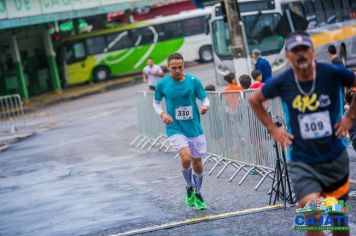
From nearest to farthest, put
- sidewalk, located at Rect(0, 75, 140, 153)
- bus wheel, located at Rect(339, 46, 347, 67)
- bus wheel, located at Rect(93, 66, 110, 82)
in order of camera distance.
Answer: sidewalk, located at Rect(0, 75, 140, 153)
bus wheel, located at Rect(339, 46, 347, 67)
bus wheel, located at Rect(93, 66, 110, 82)

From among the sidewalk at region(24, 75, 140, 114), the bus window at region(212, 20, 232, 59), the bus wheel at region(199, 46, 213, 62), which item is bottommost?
the sidewalk at region(24, 75, 140, 114)

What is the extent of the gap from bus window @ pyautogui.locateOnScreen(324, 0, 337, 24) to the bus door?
61.9ft

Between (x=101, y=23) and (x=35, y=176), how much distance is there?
34.8 meters

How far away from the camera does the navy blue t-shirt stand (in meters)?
6.10

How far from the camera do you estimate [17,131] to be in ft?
86.5

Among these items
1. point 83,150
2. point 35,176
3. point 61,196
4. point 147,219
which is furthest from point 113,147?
point 147,219

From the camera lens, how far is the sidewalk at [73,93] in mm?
37575

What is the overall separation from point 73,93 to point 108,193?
1103 inches

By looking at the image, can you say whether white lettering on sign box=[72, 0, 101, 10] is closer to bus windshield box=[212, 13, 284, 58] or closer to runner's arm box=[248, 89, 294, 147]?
bus windshield box=[212, 13, 284, 58]

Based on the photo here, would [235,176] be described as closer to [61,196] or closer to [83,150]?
[61,196]

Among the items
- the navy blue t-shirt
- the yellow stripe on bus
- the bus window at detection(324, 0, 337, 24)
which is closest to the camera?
the navy blue t-shirt

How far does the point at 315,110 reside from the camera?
612 centimetres

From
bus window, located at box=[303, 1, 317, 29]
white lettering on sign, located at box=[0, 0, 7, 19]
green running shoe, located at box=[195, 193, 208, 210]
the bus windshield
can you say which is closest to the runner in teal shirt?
green running shoe, located at box=[195, 193, 208, 210]

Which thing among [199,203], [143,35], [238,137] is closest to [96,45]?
[143,35]
